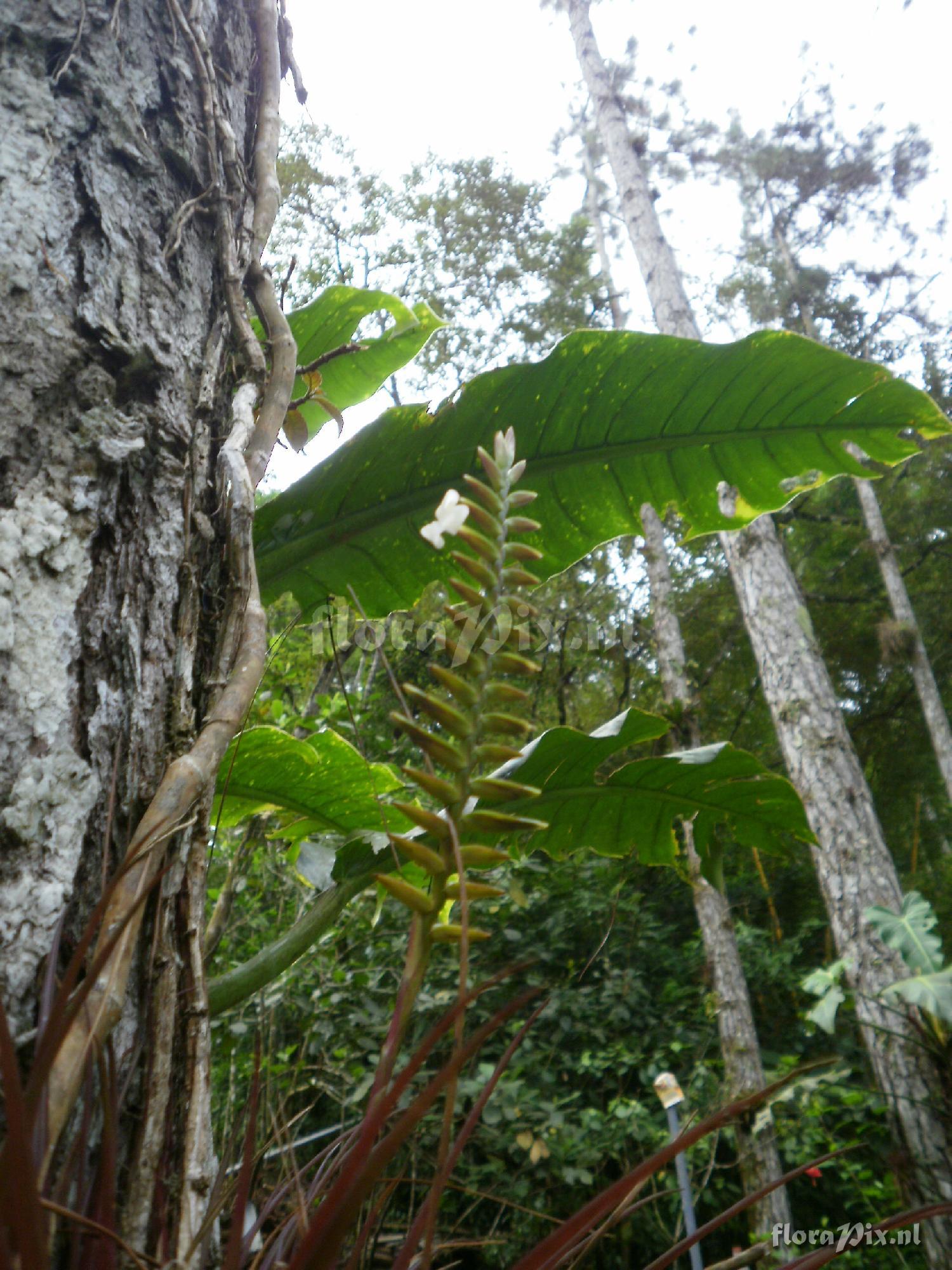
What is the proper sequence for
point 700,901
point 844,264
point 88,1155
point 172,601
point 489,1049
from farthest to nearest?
1. point 844,264
2. point 700,901
3. point 489,1049
4. point 172,601
5. point 88,1155

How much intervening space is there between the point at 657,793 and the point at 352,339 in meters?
1.07

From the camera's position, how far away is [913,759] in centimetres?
1058

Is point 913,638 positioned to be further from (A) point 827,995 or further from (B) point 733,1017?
(A) point 827,995

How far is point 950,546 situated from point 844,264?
182 inches

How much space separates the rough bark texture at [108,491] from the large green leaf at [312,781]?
0.38 m

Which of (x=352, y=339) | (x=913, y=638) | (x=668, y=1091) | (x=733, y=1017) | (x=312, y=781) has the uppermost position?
(x=913, y=638)

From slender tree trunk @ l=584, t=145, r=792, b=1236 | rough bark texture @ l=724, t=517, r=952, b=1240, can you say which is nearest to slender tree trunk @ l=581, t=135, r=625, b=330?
slender tree trunk @ l=584, t=145, r=792, b=1236

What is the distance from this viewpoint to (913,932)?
350 centimetres

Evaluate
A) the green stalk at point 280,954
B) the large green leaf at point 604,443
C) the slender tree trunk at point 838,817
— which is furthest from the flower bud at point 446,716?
the slender tree trunk at point 838,817

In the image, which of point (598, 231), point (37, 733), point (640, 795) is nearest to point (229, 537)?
point (37, 733)

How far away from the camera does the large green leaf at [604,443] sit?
48.3 inches

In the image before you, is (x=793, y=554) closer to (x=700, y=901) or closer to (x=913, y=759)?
(x=913, y=759)

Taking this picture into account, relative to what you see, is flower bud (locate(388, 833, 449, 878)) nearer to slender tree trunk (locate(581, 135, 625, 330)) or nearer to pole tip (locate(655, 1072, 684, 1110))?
pole tip (locate(655, 1072, 684, 1110))

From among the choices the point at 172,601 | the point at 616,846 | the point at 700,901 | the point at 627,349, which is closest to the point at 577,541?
the point at 627,349
